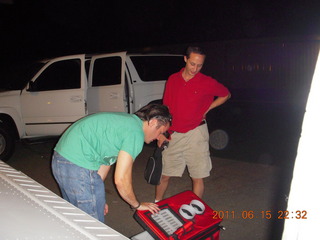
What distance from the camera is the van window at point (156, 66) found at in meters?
6.17

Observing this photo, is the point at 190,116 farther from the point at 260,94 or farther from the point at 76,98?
the point at 260,94

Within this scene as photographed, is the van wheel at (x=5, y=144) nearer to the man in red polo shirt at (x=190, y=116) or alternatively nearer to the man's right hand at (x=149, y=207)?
the man in red polo shirt at (x=190, y=116)

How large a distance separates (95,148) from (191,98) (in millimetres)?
1296

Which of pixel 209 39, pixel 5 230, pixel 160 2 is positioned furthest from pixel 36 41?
pixel 5 230

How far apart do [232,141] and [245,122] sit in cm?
230

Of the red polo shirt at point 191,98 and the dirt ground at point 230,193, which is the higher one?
the red polo shirt at point 191,98

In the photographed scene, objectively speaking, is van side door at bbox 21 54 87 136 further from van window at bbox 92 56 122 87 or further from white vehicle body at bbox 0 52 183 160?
van window at bbox 92 56 122 87

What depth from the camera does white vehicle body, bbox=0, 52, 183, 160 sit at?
5.49 metres

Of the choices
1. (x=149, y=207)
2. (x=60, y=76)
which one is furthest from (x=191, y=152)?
(x=60, y=76)

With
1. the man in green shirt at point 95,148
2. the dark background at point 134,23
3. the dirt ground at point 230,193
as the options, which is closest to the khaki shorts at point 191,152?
the dirt ground at point 230,193

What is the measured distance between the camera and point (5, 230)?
1212mm

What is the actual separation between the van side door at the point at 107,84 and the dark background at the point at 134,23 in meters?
9.81

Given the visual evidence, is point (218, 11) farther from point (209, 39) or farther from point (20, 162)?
point (20, 162)

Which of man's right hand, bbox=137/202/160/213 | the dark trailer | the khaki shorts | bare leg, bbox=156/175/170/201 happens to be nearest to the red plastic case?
man's right hand, bbox=137/202/160/213
